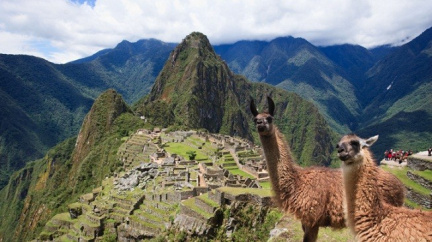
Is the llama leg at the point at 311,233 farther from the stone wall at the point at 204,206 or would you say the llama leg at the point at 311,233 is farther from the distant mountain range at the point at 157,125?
the distant mountain range at the point at 157,125

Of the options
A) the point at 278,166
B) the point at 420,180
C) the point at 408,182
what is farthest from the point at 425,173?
the point at 278,166

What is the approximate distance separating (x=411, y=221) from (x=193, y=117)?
366 feet

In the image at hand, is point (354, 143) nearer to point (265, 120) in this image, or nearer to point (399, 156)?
point (265, 120)

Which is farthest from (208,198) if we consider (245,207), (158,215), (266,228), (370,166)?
(370,166)

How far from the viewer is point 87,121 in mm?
89250

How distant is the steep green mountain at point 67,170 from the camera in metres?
58.2

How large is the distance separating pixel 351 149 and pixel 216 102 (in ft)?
456

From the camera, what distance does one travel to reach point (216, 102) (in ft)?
468

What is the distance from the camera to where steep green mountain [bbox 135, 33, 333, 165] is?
12529cm

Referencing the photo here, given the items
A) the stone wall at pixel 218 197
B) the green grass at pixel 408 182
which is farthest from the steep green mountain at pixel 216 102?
the green grass at pixel 408 182

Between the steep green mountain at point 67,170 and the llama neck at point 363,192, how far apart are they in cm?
5135

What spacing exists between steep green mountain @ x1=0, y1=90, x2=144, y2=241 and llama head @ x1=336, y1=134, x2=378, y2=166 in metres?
51.5

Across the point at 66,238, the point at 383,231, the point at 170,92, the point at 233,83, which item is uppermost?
the point at 233,83

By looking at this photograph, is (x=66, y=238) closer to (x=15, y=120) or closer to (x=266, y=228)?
(x=266, y=228)
